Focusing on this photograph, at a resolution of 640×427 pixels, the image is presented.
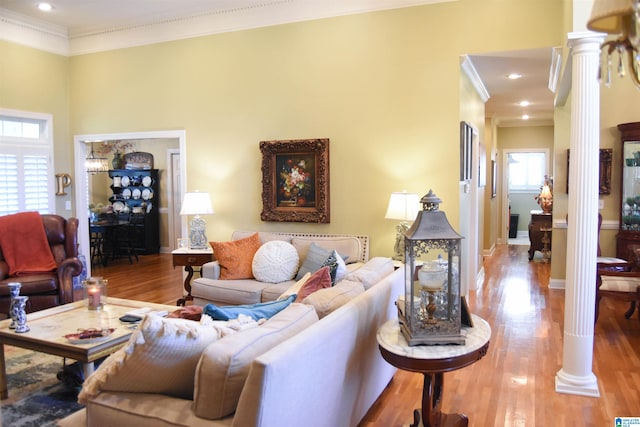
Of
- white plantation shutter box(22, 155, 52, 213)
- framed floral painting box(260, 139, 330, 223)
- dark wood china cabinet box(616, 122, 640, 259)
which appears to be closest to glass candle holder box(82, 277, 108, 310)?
framed floral painting box(260, 139, 330, 223)

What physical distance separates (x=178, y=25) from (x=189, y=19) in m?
0.18

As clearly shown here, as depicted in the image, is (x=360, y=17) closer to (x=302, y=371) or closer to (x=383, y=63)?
(x=383, y=63)

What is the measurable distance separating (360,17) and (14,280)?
433cm

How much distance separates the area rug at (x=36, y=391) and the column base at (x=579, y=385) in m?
3.21

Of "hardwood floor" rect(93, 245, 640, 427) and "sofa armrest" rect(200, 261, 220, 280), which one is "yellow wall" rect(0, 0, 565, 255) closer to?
"sofa armrest" rect(200, 261, 220, 280)

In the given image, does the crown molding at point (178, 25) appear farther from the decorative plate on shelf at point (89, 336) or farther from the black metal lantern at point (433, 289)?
the decorative plate on shelf at point (89, 336)

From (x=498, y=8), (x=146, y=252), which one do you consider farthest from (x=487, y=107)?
(x=146, y=252)

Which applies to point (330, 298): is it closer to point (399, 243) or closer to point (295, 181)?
point (399, 243)

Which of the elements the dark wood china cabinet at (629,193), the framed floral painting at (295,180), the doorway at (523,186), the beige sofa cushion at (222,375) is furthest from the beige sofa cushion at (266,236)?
the doorway at (523,186)

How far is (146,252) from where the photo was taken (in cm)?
953

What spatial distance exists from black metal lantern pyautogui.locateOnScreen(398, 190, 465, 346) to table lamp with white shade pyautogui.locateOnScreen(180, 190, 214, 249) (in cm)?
355

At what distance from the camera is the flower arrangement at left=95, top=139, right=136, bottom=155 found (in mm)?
9711

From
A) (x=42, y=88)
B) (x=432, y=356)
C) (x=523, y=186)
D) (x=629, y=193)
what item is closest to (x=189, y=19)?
(x=42, y=88)

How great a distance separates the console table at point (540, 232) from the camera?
8.95m
